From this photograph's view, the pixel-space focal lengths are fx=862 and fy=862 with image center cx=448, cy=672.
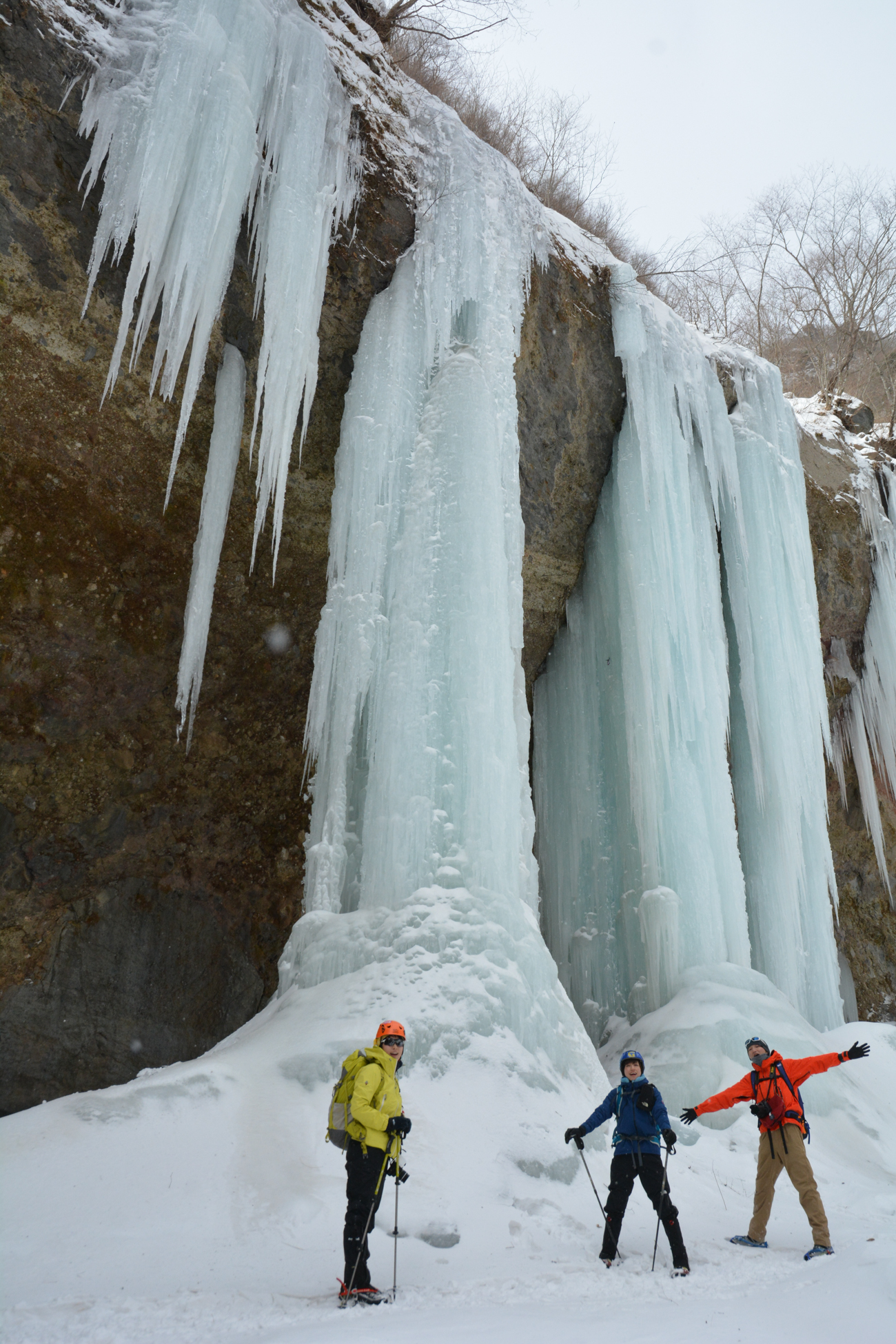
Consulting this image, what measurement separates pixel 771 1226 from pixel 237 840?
205 inches

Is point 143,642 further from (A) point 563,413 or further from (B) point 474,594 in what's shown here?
(A) point 563,413

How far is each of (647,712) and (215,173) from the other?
4910 millimetres

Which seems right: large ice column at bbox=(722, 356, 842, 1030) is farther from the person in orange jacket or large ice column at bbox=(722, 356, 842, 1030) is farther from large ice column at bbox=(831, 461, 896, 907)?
the person in orange jacket

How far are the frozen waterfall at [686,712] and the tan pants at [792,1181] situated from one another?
3070 mm

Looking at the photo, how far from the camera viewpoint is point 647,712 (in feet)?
23.4

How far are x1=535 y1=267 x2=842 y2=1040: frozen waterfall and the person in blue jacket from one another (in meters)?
3.46

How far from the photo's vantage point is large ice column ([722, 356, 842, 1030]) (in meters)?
7.86

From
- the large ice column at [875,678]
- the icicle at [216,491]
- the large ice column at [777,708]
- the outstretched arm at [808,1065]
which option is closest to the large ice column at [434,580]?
the icicle at [216,491]

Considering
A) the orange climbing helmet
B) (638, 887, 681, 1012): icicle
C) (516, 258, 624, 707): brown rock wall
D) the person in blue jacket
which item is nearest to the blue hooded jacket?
the person in blue jacket

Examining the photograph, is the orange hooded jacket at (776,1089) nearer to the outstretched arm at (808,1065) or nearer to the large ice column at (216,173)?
the outstretched arm at (808,1065)

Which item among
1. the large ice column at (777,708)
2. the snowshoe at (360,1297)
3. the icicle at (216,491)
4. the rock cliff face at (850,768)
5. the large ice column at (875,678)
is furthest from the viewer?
the large ice column at (875,678)

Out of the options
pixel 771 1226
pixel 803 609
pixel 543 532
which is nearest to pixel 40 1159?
pixel 771 1226

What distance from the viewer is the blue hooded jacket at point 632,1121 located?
10.4 feet

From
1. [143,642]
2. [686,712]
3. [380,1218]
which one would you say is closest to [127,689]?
[143,642]
